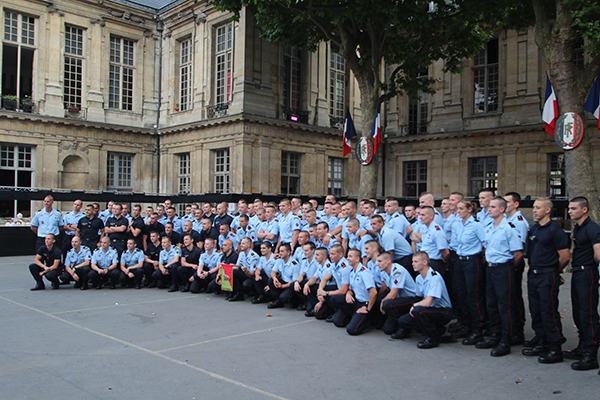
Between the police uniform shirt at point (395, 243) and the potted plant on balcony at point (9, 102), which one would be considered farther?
the potted plant on balcony at point (9, 102)

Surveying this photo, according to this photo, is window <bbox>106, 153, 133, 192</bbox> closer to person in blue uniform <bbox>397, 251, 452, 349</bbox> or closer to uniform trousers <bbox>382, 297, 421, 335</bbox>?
uniform trousers <bbox>382, 297, 421, 335</bbox>

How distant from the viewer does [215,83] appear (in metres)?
25.5

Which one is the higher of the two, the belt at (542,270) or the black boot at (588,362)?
the belt at (542,270)

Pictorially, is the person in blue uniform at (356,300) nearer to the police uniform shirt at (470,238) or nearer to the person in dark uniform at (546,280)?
the police uniform shirt at (470,238)

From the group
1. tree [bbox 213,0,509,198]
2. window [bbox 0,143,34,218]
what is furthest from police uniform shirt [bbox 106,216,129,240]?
window [bbox 0,143,34,218]

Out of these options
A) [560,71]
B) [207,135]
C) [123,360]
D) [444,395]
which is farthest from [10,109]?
[444,395]

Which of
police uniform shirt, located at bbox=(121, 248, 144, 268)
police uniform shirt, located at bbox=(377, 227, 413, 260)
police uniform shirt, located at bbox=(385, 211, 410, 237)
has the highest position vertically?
police uniform shirt, located at bbox=(385, 211, 410, 237)

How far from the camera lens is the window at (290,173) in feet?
83.5

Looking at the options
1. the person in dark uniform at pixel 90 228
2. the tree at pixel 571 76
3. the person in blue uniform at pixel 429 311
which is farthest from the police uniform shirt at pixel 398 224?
the person in dark uniform at pixel 90 228

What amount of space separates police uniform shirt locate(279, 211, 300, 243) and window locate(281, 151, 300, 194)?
14126 millimetres

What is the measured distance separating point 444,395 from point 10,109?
2481 cm

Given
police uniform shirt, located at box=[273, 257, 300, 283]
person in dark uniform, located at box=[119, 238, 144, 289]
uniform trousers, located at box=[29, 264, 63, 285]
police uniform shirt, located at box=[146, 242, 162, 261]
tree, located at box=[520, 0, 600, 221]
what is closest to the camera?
police uniform shirt, located at box=[273, 257, 300, 283]

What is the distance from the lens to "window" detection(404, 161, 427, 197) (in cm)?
2767

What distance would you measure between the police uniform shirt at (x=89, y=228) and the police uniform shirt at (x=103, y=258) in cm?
112
